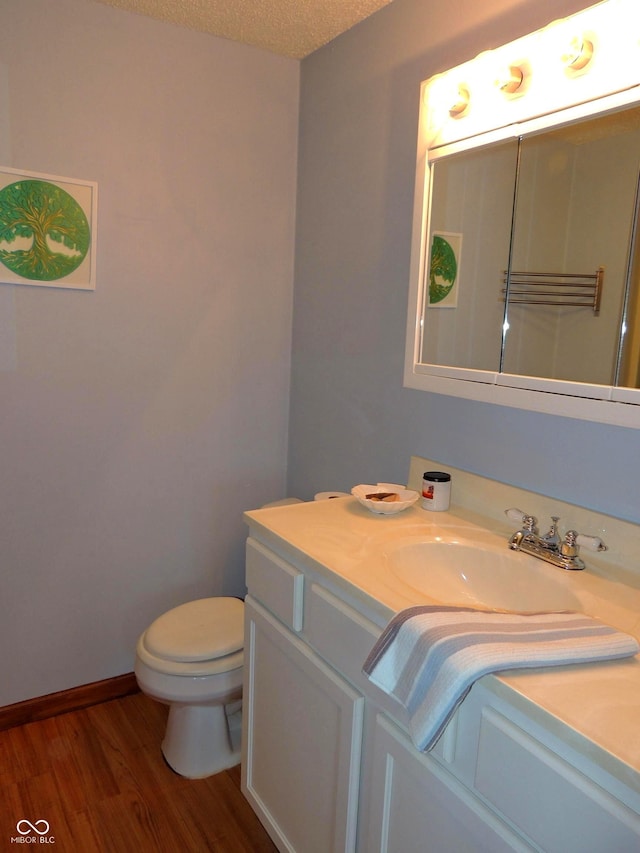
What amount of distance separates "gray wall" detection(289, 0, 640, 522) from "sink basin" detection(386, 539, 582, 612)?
0.21 metres

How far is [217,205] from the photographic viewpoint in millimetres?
2262

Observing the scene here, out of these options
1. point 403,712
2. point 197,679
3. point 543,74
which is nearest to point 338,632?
point 403,712

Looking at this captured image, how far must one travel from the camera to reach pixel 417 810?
110 cm

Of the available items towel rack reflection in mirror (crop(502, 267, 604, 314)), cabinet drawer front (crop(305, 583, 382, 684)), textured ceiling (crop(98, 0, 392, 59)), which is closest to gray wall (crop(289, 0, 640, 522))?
textured ceiling (crop(98, 0, 392, 59))

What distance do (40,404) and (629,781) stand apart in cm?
189

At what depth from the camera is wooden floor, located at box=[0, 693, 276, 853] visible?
170 cm

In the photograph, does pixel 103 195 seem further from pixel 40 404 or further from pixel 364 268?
pixel 364 268

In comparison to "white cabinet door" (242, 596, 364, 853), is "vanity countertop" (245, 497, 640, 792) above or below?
above

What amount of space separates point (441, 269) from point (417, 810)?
1.24 m

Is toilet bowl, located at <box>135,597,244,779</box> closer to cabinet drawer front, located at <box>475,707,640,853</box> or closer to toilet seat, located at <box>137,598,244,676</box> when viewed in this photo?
toilet seat, located at <box>137,598,244,676</box>

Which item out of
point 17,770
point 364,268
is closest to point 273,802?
point 17,770

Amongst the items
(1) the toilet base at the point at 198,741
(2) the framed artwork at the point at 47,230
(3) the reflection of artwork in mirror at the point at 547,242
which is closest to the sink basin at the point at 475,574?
(3) the reflection of artwork in mirror at the point at 547,242

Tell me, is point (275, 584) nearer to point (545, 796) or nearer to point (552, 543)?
point (552, 543)

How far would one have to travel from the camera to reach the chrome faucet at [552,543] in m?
1.32
